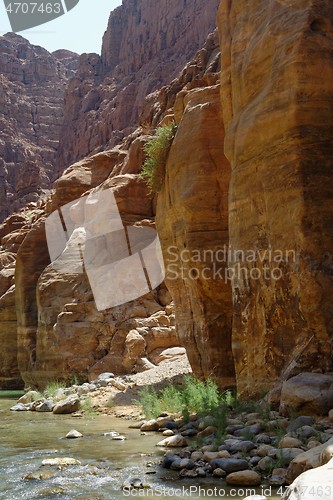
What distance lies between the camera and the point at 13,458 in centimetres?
875

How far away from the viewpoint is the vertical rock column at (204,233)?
14.6 meters

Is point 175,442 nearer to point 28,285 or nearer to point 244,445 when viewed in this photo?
point 244,445

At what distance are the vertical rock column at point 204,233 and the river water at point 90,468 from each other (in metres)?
3.34

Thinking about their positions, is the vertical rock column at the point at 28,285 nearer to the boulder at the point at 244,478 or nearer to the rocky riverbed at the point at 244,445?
the rocky riverbed at the point at 244,445

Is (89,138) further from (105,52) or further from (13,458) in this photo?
(13,458)

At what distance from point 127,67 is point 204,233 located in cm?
6582

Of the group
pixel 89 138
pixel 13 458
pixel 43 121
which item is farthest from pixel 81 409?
pixel 43 121

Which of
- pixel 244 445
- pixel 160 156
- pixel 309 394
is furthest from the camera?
pixel 160 156

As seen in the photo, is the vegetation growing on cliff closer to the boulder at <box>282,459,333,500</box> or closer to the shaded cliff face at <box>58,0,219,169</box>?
the boulder at <box>282,459,333,500</box>

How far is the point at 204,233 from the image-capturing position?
48.4 feet

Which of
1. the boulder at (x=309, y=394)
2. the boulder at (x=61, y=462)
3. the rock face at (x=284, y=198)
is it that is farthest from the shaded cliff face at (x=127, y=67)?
the boulder at (x=61, y=462)

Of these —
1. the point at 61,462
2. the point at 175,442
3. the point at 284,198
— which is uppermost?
the point at 284,198

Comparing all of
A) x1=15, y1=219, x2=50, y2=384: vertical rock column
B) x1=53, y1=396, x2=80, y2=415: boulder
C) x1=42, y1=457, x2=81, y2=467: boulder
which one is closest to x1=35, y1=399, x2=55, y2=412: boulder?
x1=53, y1=396, x2=80, y2=415: boulder

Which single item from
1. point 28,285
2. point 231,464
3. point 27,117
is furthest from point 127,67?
point 231,464
